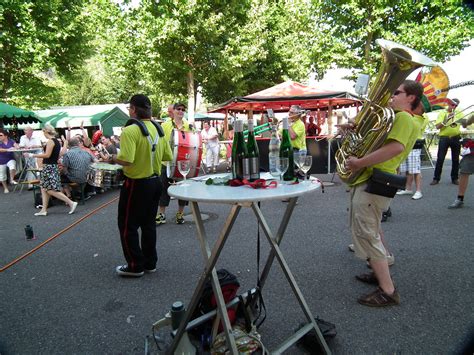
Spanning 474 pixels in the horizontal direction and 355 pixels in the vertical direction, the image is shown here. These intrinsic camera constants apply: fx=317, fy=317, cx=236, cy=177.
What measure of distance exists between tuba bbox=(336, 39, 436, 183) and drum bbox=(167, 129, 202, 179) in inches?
96.2

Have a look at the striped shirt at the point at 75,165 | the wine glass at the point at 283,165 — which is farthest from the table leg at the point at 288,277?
the striped shirt at the point at 75,165

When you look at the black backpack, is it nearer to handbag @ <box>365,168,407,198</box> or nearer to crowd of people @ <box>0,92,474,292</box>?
crowd of people @ <box>0,92,474,292</box>

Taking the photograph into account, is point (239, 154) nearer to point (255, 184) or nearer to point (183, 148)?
point (255, 184)

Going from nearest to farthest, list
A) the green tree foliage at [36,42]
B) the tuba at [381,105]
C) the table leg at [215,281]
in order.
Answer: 1. the table leg at [215,281]
2. the tuba at [381,105]
3. the green tree foliage at [36,42]

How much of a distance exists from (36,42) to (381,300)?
15.5 meters

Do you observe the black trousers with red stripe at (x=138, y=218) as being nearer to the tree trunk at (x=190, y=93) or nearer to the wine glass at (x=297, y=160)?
the wine glass at (x=297, y=160)

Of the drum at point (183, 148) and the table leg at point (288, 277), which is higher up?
the drum at point (183, 148)

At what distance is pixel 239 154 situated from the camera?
2.23m

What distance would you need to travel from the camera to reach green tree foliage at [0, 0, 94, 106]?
1264cm

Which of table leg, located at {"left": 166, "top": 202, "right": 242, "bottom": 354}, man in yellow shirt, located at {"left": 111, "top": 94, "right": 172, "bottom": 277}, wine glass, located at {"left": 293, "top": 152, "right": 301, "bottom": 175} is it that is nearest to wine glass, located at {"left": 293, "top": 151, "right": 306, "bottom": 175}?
wine glass, located at {"left": 293, "top": 152, "right": 301, "bottom": 175}

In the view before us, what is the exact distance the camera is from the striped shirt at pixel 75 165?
22.2ft

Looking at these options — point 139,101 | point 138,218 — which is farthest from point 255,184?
point 139,101

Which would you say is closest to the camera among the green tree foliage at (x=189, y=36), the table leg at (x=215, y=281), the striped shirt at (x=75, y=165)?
the table leg at (x=215, y=281)

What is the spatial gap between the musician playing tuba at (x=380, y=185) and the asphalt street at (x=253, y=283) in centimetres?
33
